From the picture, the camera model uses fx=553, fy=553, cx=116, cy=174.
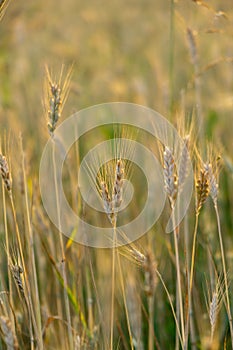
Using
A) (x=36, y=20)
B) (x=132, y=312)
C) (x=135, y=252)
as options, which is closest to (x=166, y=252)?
(x=132, y=312)

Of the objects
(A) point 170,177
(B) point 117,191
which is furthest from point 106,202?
(A) point 170,177

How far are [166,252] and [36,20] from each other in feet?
4.74

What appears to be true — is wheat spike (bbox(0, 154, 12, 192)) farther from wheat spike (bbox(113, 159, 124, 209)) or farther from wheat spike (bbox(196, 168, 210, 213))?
wheat spike (bbox(196, 168, 210, 213))

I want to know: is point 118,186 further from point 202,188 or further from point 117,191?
point 202,188

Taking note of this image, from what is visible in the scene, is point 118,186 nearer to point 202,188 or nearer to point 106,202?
point 106,202

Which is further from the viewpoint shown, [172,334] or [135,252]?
[172,334]

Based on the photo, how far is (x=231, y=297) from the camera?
5.28 ft

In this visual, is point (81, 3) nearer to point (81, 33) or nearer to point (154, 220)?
point (81, 33)

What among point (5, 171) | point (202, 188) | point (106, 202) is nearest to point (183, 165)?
point (202, 188)

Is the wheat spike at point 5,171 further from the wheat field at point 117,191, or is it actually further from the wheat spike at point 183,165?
the wheat spike at point 183,165

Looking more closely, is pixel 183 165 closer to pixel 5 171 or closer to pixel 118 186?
pixel 118 186

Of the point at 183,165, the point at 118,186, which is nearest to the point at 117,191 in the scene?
the point at 118,186

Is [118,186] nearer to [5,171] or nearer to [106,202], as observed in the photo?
[106,202]

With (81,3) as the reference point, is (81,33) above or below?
below
